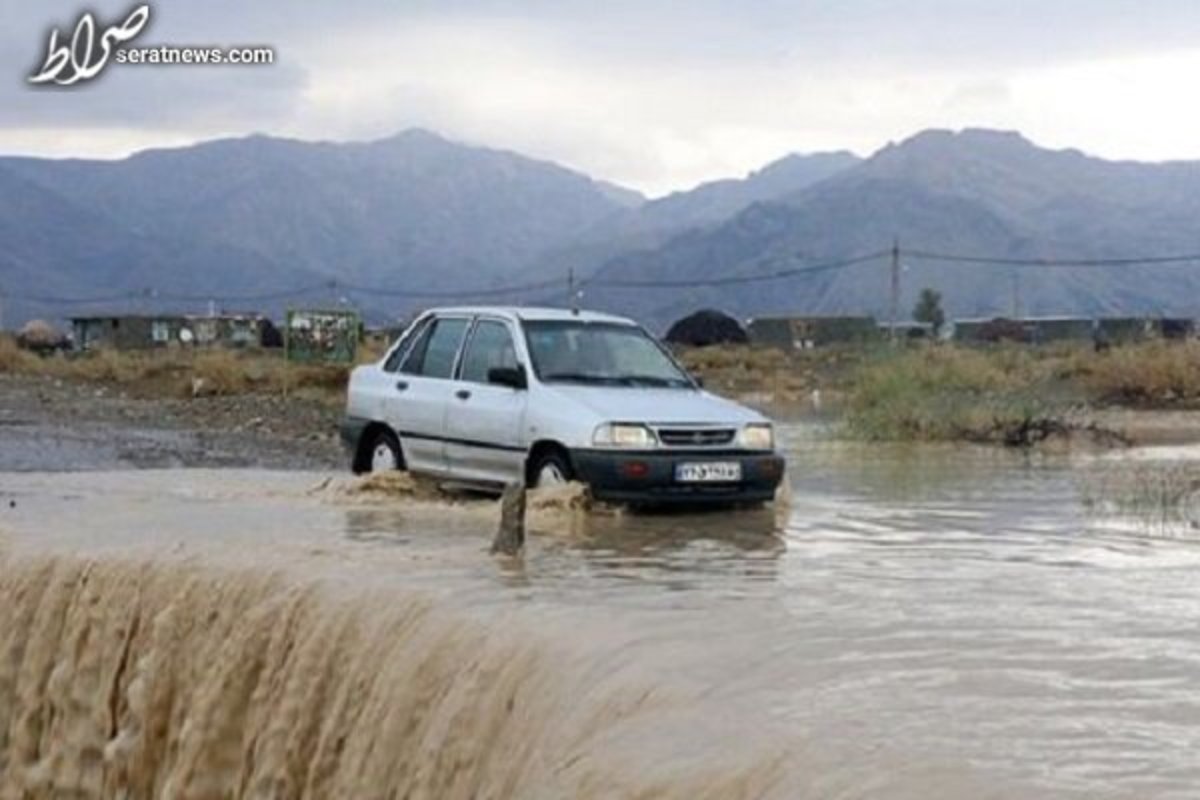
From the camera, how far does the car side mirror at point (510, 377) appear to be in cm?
1400

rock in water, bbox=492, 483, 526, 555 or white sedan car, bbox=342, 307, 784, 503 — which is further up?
white sedan car, bbox=342, 307, 784, 503

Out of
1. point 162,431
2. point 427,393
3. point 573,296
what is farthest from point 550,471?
point 573,296

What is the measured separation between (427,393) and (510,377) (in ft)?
3.82

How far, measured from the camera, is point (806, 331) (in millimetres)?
82125

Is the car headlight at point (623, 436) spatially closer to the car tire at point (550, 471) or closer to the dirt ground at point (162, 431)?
the car tire at point (550, 471)

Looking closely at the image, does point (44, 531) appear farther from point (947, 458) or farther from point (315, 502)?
point (947, 458)

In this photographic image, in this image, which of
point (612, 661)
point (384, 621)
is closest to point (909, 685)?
point (612, 661)

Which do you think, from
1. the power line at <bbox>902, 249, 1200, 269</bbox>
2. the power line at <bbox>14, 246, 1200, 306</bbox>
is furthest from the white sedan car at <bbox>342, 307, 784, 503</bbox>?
the power line at <bbox>902, 249, 1200, 269</bbox>

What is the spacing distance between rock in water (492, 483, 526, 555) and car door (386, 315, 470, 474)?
11.3 ft

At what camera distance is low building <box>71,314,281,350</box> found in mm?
81812

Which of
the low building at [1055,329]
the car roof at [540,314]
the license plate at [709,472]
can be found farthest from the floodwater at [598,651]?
the low building at [1055,329]

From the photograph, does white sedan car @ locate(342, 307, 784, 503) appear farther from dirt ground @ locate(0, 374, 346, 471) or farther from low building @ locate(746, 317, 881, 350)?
low building @ locate(746, 317, 881, 350)

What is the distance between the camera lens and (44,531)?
44.2 feet

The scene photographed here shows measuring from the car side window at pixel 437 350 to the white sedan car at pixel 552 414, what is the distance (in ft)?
0.04
